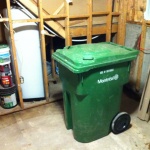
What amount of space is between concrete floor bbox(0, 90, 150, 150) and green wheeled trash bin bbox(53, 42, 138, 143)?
91 mm

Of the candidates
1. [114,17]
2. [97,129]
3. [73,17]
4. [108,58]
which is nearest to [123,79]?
[108,58]

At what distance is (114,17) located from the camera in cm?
283

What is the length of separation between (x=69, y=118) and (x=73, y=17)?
1294 mm

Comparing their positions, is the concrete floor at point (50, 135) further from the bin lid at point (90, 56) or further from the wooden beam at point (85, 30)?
the wooden beam at point (85, 30)

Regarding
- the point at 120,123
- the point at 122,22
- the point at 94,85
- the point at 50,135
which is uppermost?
the point at 122,22

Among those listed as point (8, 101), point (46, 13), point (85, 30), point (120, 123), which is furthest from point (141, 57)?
point (8, 101)

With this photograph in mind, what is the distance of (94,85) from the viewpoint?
1.73 m

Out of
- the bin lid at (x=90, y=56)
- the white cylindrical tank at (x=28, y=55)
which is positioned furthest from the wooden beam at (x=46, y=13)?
the bin lid at (x=90, y=56)

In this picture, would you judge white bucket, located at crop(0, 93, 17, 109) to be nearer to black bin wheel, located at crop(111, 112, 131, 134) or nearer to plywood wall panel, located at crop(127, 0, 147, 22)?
black bin wheel, located at crop(111, 112, 131, 134)

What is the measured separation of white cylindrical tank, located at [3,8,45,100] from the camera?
7.77ft

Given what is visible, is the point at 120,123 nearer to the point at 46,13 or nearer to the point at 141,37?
the point at 141,37

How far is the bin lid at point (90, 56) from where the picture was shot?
1573 millimetres

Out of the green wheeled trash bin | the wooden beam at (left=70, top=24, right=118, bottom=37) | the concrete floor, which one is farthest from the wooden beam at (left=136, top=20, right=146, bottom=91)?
the green wheeled trash bin

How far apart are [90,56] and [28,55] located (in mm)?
1160
